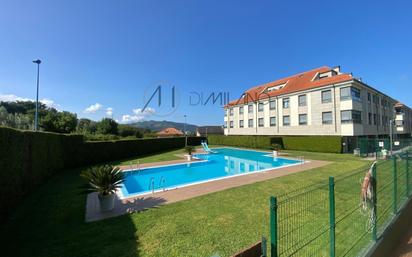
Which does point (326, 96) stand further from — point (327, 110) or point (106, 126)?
point (106, 126)

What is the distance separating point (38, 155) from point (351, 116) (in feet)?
93.3

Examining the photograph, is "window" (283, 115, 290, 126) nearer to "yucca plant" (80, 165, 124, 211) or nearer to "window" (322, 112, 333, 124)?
"window" (322, 112, 333, 124)

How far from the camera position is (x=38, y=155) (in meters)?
10.7

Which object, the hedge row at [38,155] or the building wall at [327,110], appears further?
the building wall at [327,110]

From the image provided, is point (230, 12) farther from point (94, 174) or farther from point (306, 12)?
point (94, 174)

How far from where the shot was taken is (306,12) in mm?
15773

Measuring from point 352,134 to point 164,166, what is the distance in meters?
21.0

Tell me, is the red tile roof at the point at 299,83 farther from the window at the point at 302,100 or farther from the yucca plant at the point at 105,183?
the yucca plant at the point at 105,183

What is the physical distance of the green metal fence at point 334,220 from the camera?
10.2ft

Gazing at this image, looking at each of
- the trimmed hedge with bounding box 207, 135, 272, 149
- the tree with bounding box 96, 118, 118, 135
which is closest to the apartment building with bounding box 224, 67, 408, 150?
the trimmed hedge with bounding box 207, 135, 272, 149

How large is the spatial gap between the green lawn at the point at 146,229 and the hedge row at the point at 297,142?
64.2 ft

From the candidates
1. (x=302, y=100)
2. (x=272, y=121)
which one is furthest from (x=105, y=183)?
(x=272, y=121)

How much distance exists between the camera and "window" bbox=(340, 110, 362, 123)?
24031 mm

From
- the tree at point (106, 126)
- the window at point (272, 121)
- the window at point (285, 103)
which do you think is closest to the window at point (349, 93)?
the window at point (285, 103)
